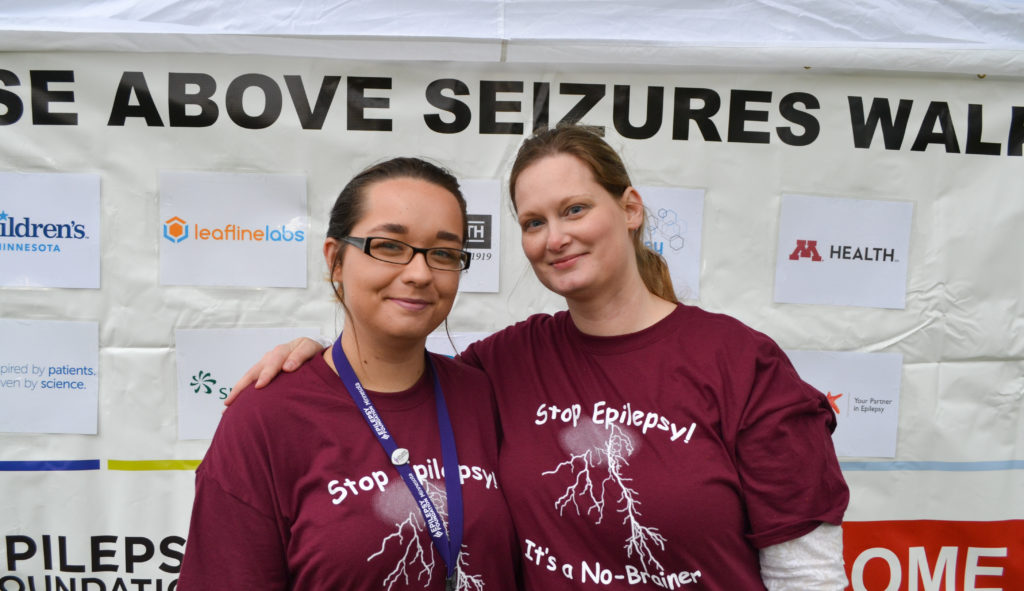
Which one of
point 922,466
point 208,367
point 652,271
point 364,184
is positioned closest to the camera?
point 364,184

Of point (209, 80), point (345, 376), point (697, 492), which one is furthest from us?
point (209, 80)

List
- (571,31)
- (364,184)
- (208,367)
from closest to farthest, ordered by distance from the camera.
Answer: (364,184) < (571,31) < (208,367)

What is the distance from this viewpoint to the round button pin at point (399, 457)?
1.24 metres

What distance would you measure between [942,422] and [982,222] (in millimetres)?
815

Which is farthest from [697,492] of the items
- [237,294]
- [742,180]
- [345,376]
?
[237,294]

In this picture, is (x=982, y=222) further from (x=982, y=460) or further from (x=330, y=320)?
(x=330, y=320)

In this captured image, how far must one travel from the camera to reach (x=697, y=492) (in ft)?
3.99

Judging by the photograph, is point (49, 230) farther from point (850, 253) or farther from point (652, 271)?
point (850, 253)

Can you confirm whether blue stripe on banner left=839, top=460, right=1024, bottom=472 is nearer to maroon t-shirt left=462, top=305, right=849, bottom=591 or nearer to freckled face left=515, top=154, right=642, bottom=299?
maroon t-shirt left=462, top=305, right=849, bottom=591

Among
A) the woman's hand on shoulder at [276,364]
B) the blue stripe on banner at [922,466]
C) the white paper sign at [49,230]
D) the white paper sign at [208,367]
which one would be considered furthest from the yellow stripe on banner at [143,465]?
the blue stripe on banner at [922,466]

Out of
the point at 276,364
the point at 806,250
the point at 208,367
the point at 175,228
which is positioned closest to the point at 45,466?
the point at 208,367

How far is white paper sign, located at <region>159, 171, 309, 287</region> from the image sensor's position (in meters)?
2.30

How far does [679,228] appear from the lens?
2.38 meters

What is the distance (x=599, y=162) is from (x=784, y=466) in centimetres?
77
